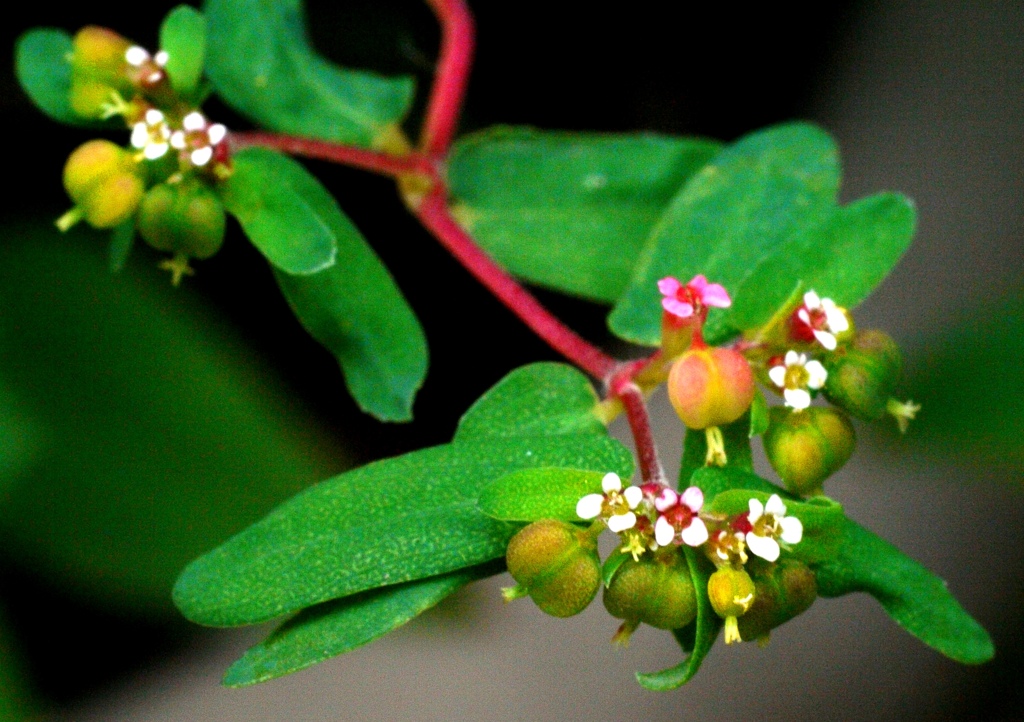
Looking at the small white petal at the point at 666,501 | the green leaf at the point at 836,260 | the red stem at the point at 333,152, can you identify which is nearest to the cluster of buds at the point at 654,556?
the small white petal at the point at 666,501

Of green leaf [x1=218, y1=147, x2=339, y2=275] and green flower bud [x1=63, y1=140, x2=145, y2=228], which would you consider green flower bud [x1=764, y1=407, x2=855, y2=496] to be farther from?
green flower bud [x1=63, y1=140, x2=145, y2=228]

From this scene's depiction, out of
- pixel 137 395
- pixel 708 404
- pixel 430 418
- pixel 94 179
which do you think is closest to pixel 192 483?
pixel 137 395

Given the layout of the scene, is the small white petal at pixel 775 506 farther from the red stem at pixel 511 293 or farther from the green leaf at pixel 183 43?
the green leaf at pixel 183 43

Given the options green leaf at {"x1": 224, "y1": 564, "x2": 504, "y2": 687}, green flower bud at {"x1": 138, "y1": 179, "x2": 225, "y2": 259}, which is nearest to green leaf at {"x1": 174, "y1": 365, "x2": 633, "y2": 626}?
green leaf at {"x1": 224, "y1": 564, "x2": 504, "y2": 687}

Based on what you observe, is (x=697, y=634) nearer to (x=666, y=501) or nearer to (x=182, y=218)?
(x=666, y=501)

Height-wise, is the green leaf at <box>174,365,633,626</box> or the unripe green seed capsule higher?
the unripe green seed capsule

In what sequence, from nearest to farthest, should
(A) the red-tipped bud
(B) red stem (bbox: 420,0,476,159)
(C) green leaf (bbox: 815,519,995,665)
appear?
(A) the red-tipped bud < (C) green leaf (bbox: 815,519,995,665) < (B) red stem (bbox: 420,0,476,159)
